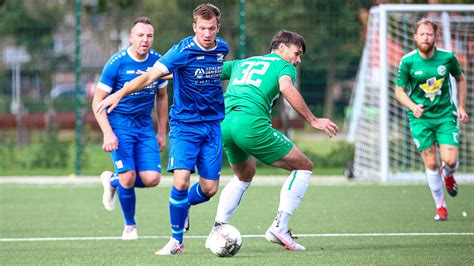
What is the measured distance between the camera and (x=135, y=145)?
949 cm

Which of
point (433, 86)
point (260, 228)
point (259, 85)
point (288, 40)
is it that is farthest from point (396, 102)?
point (259, 85)

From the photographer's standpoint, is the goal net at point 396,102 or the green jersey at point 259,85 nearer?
the green jersey at point 259,85

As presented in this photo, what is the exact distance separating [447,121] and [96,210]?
15.4 ft

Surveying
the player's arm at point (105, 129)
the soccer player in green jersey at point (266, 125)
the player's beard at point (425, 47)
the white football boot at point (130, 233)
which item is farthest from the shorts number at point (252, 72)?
the player's beard at point (425, 47)

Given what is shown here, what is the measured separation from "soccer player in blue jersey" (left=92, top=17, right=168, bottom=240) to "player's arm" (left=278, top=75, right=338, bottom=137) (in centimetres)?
176

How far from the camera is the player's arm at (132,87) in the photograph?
24.8 ft

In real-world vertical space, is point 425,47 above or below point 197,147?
above

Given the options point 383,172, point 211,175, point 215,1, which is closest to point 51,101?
point 215,1

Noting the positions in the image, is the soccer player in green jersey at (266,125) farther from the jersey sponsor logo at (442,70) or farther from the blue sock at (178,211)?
the jersey sponsor logo at (442,70)

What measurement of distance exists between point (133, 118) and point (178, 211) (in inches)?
62.0

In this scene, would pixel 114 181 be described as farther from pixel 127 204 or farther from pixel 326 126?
pixel 326 126

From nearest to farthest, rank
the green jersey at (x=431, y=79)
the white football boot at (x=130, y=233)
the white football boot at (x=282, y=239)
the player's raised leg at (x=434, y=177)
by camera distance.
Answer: the white football boot at (x=282, y=239)
the white football boot at (x=130, y=233)
the player's raised leg at (x=434, y=177)
the green jersey at (x=431, y=79)

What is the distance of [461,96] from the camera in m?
11.1

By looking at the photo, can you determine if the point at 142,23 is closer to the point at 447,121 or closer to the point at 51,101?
the point at 447,121
